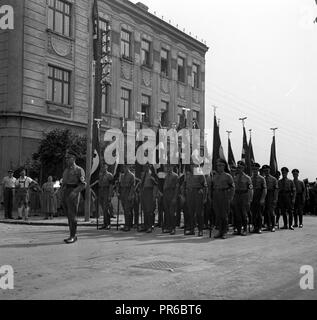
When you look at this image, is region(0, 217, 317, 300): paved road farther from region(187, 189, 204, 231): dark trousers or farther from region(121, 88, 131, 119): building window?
region(121, 88, 131, 119): building window

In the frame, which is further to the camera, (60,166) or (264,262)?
(60,166)

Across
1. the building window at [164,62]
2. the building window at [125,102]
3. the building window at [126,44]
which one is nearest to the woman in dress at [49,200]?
the building window at [125,102]

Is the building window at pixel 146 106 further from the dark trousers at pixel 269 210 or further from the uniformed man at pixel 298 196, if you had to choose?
the dark trousers at pixel 269 210

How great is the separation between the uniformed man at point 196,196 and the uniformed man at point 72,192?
3.71 meters

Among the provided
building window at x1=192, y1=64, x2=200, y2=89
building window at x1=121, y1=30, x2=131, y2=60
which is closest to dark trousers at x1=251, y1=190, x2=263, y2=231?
building window at x1=121, y1=30, x2=131, y2=60

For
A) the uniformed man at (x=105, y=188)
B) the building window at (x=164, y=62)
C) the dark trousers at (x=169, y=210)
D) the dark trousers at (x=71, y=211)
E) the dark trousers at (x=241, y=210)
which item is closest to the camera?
the dark trousers at (x=71, y=211)

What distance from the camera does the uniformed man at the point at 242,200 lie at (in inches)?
565

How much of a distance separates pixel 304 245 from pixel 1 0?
1830 cm

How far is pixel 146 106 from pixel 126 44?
4.25 m

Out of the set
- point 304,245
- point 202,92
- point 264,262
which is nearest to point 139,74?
point 202,92

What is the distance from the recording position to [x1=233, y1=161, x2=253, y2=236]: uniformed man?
14.4 metres

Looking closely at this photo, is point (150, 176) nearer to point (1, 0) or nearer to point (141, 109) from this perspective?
point (1, 0)

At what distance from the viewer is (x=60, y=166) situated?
21.2 metres

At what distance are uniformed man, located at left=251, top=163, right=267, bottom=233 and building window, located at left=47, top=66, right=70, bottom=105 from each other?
1313cm
